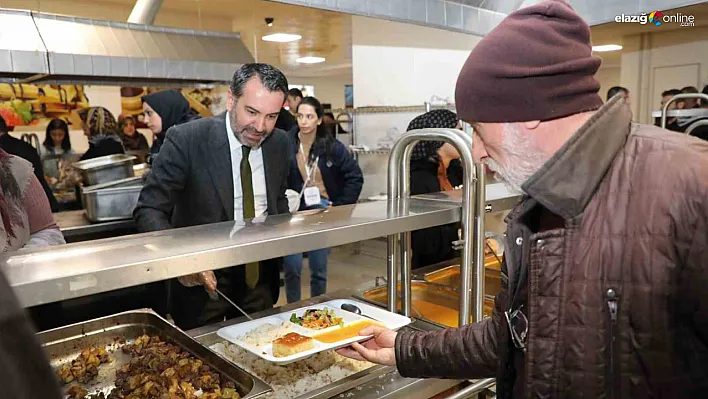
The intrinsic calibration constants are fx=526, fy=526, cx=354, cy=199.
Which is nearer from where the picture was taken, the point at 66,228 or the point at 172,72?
the point at 66,228

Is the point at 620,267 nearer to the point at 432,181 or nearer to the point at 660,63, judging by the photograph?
the point at 432,181

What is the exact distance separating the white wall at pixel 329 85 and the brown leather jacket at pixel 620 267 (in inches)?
429

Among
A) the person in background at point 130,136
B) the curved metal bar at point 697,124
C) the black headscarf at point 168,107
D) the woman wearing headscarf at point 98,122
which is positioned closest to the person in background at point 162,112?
the black headscarf at point 168,107

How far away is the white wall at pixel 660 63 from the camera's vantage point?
611cm

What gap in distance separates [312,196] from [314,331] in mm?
2239

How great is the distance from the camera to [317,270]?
13.1 feet

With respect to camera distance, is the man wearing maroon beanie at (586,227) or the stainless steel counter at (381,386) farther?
the stainless steel counter at (381,386)

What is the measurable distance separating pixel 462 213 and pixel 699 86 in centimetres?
611

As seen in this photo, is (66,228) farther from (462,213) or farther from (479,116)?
(479,116)

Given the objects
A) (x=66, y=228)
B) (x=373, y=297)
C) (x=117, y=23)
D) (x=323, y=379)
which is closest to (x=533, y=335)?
(x=323, y=379)

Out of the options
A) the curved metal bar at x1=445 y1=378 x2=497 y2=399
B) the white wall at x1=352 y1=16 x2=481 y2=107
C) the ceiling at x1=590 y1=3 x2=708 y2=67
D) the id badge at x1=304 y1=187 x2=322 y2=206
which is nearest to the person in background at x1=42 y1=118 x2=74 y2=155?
the white wall at x1=352 y1=16 x2=481 y2=107

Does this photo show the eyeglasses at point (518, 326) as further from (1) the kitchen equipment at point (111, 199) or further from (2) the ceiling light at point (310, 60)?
(2) the ceiling light at point (310, 60)

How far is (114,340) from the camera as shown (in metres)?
1.43

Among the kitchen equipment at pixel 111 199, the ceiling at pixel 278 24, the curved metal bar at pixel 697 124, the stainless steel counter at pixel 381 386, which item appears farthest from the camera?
the ceiling at pixel 278 24
